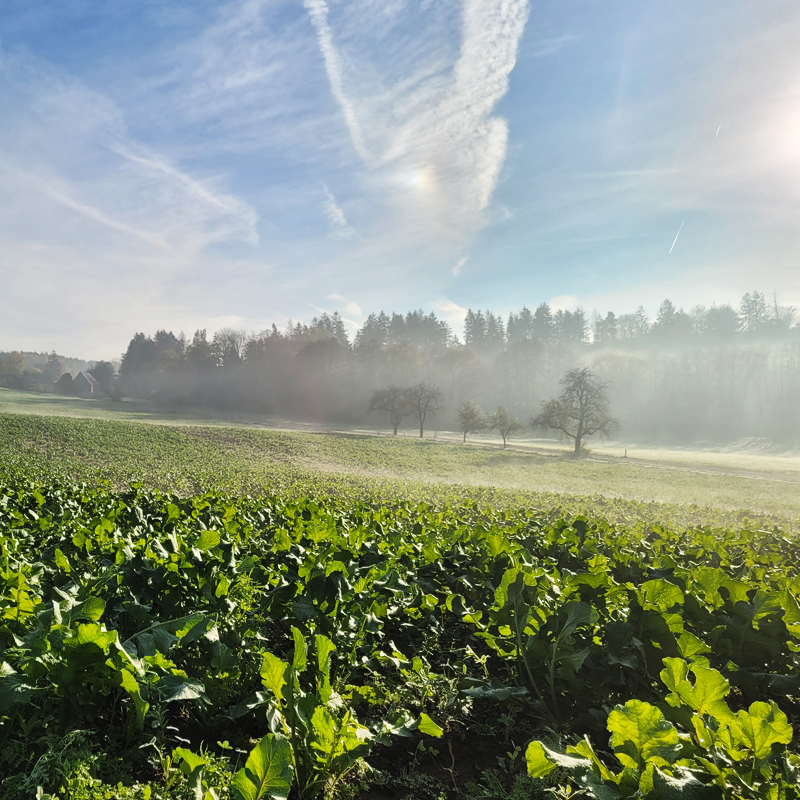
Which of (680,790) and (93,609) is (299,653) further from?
(680,790)

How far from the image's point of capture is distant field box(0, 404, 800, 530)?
15508 millimetres

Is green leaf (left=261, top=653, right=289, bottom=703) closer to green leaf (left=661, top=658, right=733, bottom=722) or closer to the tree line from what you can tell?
green leaf (left=661, top=658, right=733, bottom=722)

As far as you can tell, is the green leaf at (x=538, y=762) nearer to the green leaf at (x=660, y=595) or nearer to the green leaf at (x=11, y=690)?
the green leaf at (x=660, y=595)

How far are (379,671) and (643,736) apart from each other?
1.69 m

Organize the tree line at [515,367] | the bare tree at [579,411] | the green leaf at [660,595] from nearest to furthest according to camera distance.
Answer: the green leaf at [660,595], the bare tree at [579,411], the tree line at [515,367]

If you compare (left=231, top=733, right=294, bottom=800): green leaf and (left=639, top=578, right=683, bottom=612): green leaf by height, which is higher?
(left=639, top=578, right=683, bottom=612): green leaf

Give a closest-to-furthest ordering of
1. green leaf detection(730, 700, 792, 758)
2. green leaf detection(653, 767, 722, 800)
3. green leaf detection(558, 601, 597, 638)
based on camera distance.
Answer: green leaf detection(653, 767, 722, 800)
green leaf detection(730, 700, 792, 758)
green leaf detection(558, 601, 597, 638)

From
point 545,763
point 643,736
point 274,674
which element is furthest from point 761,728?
point 274,674

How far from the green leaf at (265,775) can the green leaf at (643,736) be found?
898 mm

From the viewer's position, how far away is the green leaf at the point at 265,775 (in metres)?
1.19

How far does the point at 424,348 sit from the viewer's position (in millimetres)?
96938

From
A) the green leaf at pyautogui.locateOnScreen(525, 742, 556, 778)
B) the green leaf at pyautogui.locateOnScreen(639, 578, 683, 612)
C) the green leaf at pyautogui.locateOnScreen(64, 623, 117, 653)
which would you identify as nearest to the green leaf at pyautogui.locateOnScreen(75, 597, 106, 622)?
the green leaf at pyautogui.locateOnScreen(64, 623, 117, 653)

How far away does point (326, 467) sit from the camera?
81.9 feet

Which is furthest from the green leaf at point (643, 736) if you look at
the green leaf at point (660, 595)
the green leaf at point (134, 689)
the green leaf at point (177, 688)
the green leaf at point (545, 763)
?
the green leaf at point (134, 689)
